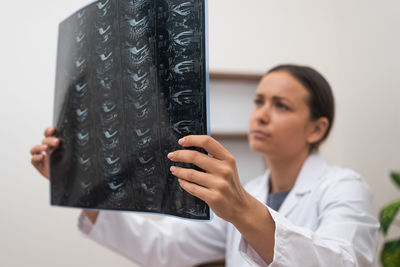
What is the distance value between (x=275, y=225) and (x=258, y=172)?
2.71ft

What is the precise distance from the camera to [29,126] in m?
0.70

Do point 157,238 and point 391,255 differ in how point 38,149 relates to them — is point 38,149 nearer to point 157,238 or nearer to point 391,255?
point 157,238

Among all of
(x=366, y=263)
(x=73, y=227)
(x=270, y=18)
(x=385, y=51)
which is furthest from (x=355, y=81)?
(x=73, y=227)

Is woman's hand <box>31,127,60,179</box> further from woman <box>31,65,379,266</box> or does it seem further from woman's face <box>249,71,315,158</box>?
woman's face <box>249,71,315,158</box>

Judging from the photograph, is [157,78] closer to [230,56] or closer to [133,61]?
[133,61]

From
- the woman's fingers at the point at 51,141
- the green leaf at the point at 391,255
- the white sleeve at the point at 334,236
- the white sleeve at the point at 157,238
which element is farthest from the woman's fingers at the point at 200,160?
the green leaf at the point at 391,255

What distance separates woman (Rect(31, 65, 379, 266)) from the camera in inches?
17.2

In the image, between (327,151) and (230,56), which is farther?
(327,151)

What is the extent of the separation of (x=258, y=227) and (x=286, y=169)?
0.53 metres

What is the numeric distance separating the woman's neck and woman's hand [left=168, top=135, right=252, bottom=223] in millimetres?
550

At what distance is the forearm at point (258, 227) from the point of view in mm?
456

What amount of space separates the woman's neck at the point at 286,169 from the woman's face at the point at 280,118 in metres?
0.03

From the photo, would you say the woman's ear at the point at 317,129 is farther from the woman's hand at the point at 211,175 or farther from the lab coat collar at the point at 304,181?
the woman's hand at the point at 211,175

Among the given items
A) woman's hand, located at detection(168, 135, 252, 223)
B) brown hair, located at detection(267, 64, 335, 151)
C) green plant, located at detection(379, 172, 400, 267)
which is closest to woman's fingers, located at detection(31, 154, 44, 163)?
woman's hand, located at detection(168, 135, 252, 223)
